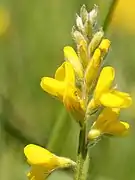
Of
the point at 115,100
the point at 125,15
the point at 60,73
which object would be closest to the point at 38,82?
the point at 125,15

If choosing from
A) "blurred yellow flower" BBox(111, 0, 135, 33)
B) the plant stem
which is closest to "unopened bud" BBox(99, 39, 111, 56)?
the plant stem

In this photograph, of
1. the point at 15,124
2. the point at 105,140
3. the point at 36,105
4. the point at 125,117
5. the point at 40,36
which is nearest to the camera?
the point at 15,124

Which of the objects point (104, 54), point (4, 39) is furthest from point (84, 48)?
point (4, 39)

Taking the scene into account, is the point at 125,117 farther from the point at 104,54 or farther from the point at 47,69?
the point at 104,54

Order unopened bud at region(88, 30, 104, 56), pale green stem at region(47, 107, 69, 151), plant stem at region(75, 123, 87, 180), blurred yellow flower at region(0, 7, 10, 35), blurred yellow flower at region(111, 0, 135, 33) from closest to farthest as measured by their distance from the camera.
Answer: plant stem at region(75, 123, 87, 180) < unopened bud at region(88, 30, 104, 56) < pale green stem at region(47, 107, 69, 151) < blurred yellow flower at region(0, 7, 10, 35) < blurred yellow flower at region(111, 0, 135, 33)

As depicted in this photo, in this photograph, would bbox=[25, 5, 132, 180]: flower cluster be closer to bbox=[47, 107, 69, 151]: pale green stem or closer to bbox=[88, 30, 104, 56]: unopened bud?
bbox=[88, 30, 104, 56]: unopened bud

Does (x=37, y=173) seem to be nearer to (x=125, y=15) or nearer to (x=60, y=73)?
(x=60, y=73)
